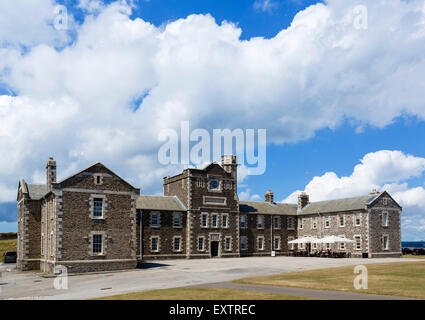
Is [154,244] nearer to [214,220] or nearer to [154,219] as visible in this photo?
[154,219]

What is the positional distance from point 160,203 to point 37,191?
1564 cm

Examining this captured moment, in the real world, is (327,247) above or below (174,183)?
below

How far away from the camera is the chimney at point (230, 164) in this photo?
60.0m

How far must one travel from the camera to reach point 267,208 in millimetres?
66875

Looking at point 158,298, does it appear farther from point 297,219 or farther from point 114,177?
point 297,219

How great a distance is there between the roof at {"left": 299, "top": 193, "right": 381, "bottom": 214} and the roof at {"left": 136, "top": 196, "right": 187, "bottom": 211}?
21441mm

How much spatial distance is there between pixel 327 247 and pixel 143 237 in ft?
87.4

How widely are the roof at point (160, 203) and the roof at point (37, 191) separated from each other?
11322 mm

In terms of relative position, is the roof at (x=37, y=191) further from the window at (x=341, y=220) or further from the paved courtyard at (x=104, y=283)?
the window at (x=341, y=220)
